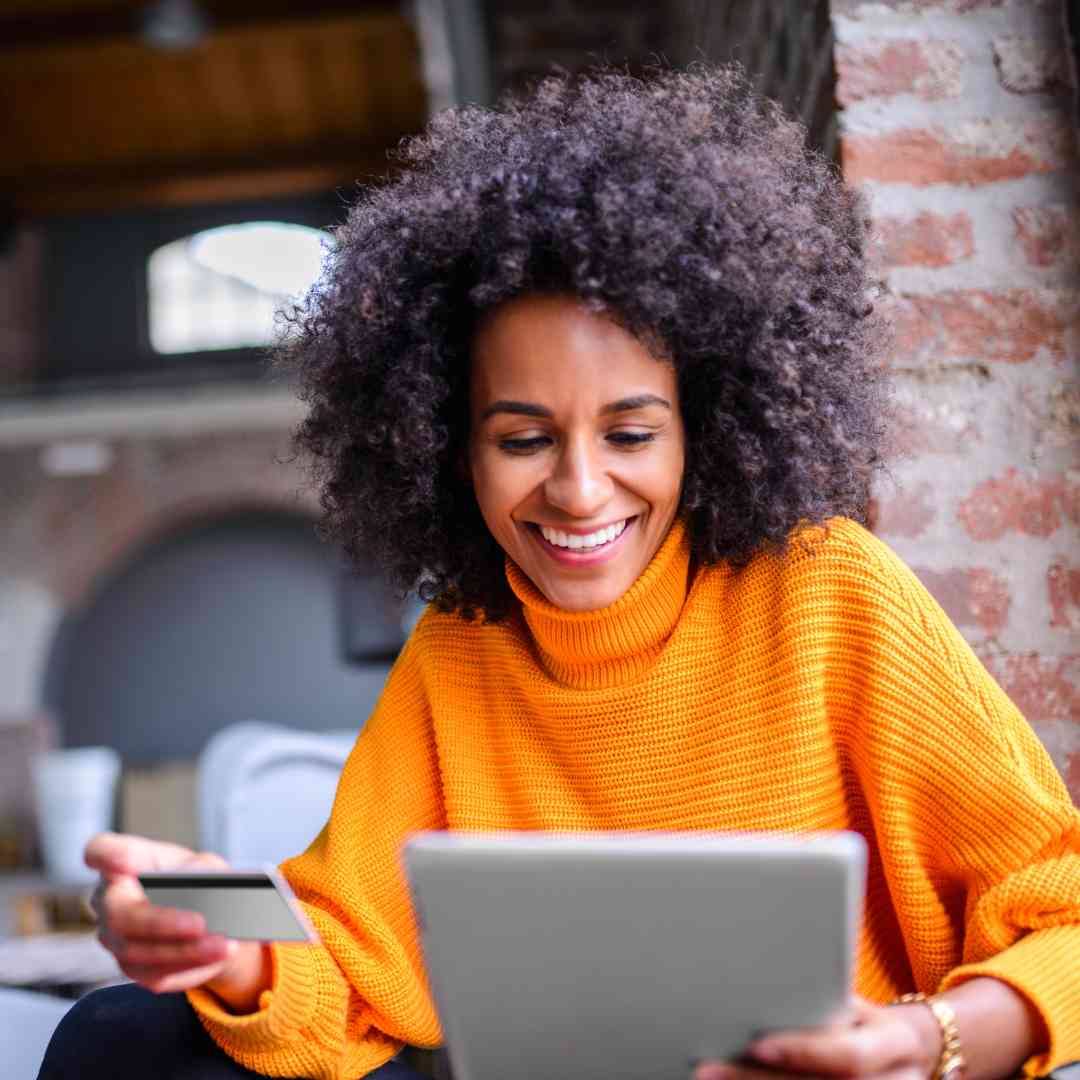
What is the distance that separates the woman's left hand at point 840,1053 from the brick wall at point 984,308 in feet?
2.56

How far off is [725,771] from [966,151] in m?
0.89

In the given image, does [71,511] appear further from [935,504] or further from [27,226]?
[935,504]

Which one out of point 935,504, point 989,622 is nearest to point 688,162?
point 935,504

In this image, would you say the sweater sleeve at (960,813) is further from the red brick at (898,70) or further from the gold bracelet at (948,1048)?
the red brick at (898,70)

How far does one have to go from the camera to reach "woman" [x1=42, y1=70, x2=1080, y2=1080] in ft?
3.77

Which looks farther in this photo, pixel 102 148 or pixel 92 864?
pixel 102 148

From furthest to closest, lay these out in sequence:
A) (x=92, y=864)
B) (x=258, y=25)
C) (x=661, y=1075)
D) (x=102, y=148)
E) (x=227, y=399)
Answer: (x=102, y=148) → (x=227, y=399) → (x=258, y=25) → (x=92, y=864) → (x=661, y=1075)

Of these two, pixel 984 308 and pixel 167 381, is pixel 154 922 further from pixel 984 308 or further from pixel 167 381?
pixel 167 381

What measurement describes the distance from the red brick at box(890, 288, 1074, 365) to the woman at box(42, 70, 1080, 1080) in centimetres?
21

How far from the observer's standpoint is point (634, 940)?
0.80 m

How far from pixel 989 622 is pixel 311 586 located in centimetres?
704

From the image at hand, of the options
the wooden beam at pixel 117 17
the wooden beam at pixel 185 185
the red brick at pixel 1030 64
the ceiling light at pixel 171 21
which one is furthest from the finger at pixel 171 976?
the wooden beam at pixel 185 185

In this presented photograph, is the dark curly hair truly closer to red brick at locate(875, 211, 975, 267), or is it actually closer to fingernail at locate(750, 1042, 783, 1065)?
red brick at locate(875, 211, 975, 267)

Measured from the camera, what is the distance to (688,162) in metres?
1.26
